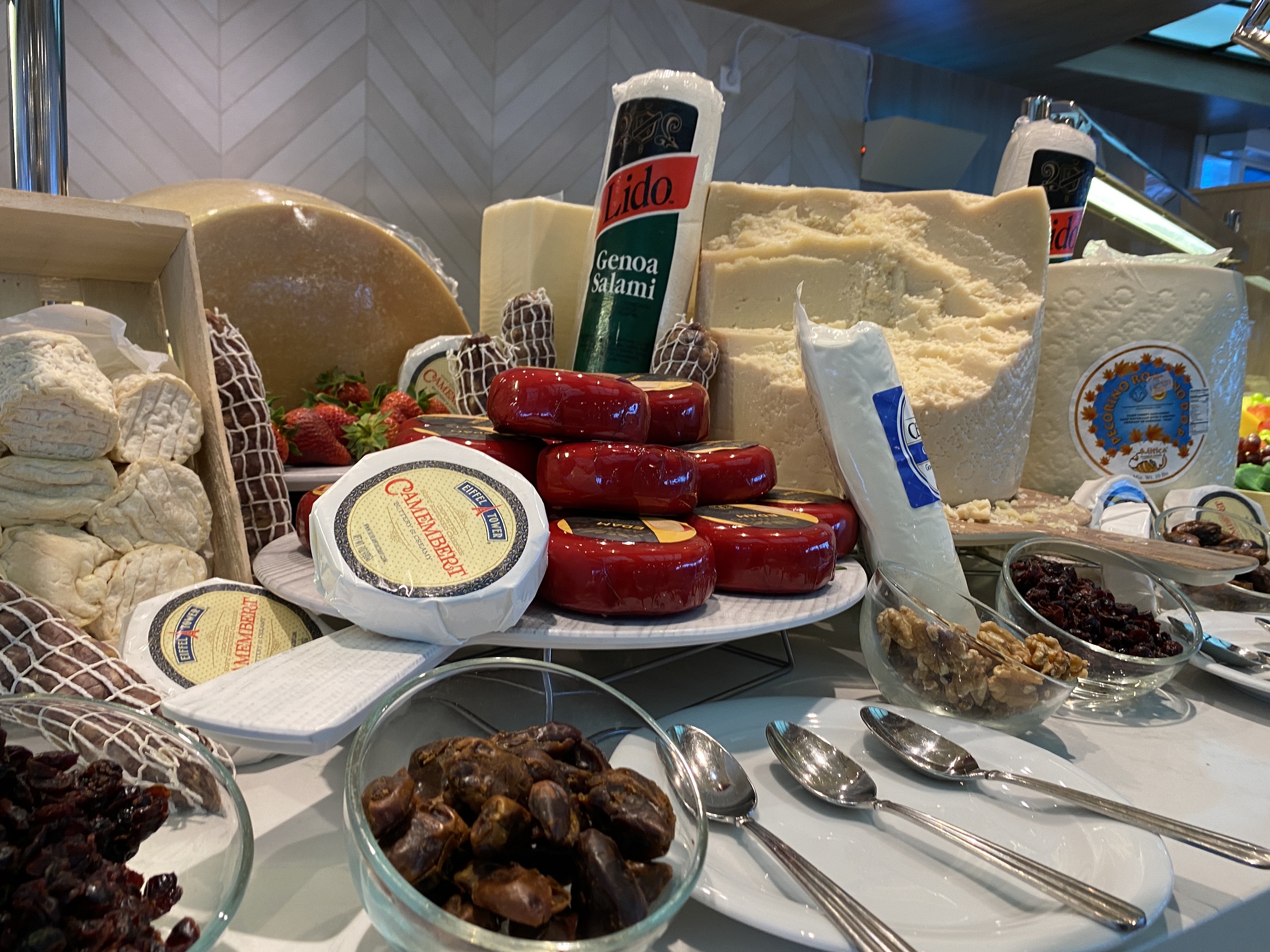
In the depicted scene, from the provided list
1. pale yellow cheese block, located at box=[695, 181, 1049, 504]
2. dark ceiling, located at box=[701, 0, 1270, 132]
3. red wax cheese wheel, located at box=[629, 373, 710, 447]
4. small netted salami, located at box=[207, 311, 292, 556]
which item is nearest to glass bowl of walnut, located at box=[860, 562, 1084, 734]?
red wax cheese wheel, located at box=[629, 373, 710, 447]

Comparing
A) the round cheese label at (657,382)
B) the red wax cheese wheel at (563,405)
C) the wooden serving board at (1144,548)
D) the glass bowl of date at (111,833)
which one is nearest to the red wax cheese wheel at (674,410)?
the round cheese label at (657,382)

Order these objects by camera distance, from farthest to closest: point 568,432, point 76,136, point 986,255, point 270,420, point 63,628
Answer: point 76,136 → point 986,255 → point 270,420 → point 568,432 → point 63,628

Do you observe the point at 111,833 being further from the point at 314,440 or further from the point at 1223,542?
the point at 1223,542

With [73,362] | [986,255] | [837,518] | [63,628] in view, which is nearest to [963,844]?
[837,518]

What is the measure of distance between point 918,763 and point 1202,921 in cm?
19

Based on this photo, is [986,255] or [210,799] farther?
[986,255]

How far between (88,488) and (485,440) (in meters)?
0.34

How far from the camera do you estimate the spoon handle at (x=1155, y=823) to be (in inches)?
20.0

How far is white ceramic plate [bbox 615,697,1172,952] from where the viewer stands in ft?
1.52

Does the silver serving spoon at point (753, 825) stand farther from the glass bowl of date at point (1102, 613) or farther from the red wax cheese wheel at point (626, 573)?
the glass bowl of date at point (1102, 613)

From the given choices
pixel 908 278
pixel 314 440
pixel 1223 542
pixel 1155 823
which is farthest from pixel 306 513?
pixel 1223 542

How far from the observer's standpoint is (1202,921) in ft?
1.73

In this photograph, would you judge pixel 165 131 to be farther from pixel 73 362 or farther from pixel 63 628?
pixel 63 628

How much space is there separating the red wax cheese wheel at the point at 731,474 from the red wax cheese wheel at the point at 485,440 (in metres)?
0.17
